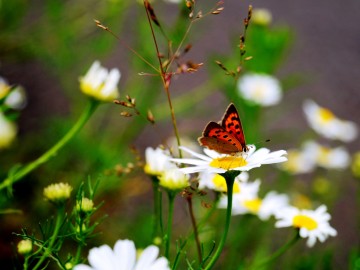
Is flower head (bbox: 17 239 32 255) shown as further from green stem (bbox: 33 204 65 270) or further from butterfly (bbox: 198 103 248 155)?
butterfly (bbox: 198 103 248 155)

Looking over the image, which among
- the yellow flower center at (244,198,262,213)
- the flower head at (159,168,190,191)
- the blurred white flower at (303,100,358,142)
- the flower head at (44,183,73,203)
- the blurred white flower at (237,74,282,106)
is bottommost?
the blurred white flower at (303,100,358,142)

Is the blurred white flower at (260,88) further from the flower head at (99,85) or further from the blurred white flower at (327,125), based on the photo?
the flower head at (99,85)

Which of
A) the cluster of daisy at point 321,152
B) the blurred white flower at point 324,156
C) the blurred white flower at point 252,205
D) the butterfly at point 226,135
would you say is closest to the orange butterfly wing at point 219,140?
the butterfly at point 226,135

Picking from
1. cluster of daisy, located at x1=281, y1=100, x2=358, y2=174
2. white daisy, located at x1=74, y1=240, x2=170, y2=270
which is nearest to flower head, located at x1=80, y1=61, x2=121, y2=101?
white daisy, located at x1=74, y1=240, x2=170, y2=270

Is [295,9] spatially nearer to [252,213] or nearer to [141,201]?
[141,201]

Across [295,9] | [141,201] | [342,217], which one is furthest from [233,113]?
[295,9]

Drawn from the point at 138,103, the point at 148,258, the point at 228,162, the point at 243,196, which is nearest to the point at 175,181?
the point at 228,162

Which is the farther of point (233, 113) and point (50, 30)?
point (50, 30)
